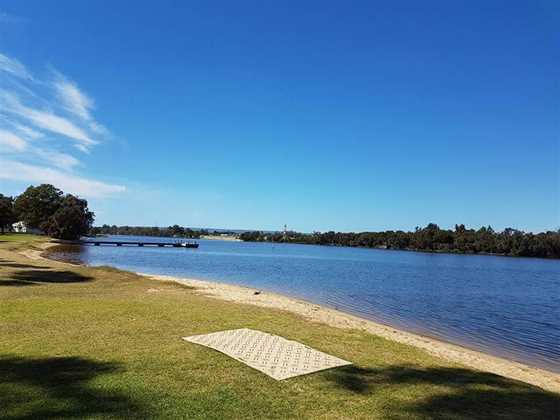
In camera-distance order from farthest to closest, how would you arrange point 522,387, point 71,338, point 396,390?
1. point 71,338
2. point 522,387
3. point 396,390

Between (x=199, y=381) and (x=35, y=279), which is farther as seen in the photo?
(x=35, y=279)

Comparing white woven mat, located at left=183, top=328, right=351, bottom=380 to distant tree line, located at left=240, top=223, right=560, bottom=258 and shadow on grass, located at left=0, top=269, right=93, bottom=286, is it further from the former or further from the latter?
distant tree line, located at left=240, top=223, right=560, bottom=258

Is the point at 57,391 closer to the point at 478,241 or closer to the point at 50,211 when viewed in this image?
the point at 50,211

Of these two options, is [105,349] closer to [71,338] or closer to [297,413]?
[71,338]

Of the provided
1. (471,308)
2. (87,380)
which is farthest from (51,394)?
(471,308)

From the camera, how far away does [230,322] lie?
11.6 m

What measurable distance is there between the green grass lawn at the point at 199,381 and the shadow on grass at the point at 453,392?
19mm

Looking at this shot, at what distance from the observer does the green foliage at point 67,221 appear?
4176 inches

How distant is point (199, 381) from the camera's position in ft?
21.7

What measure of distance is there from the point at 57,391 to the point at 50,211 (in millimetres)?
119569

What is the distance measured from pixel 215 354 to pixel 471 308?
2191 cm

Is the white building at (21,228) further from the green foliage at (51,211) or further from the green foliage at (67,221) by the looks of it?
the green foliage at (67,221)

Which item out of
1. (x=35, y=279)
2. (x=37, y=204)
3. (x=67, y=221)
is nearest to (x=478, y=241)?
(x=67, y=221)

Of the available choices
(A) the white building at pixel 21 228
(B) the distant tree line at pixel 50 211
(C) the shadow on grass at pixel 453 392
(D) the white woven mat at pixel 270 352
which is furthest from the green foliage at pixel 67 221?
(C) the shadow on grass at pixel 453 392
